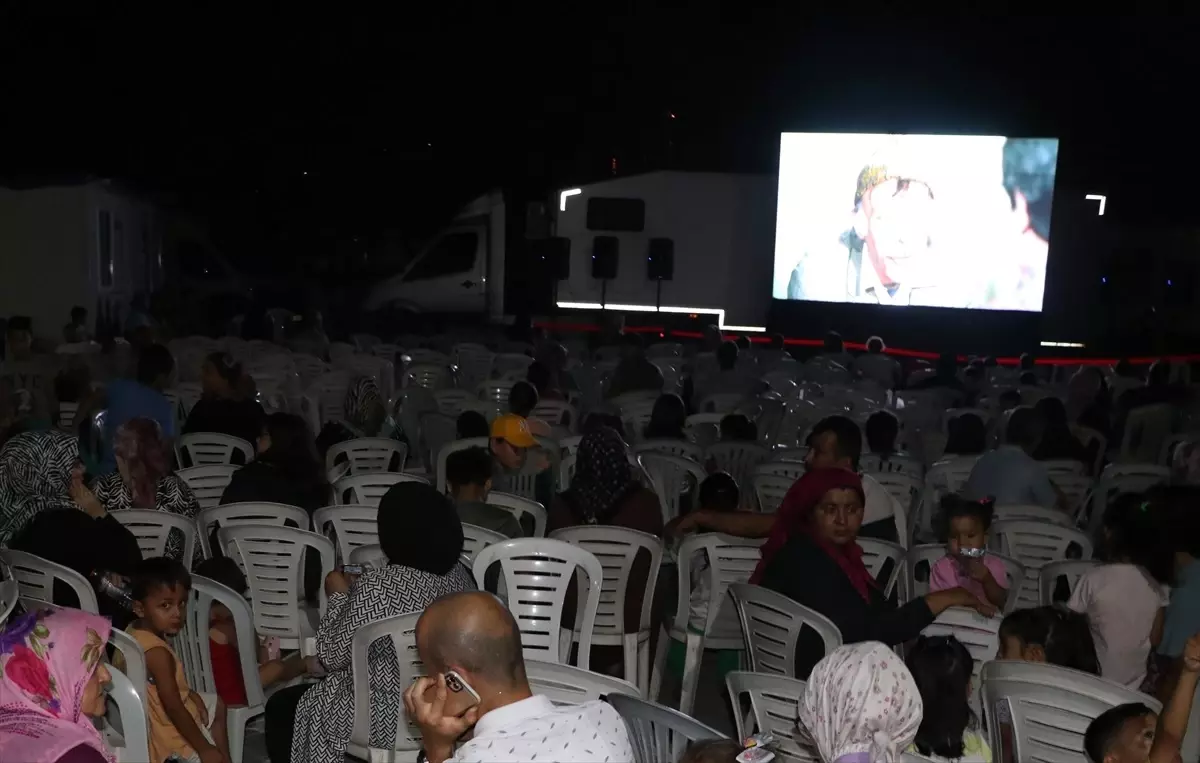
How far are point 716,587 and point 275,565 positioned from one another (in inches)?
64.9

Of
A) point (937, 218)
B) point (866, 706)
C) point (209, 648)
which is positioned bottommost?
point (209, 648)

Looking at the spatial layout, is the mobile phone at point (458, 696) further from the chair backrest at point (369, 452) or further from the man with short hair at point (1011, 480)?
the chair backrest at point (369, 452)

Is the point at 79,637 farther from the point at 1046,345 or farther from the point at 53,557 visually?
the point at 1046,345

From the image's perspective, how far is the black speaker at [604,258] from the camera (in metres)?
18.8

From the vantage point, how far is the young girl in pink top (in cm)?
376

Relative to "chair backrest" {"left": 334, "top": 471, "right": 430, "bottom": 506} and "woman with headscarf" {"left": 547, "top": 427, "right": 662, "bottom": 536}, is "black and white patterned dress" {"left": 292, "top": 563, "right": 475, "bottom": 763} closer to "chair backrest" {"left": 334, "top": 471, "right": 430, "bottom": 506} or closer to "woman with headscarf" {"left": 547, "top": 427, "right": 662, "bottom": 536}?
"woman with headscarf" {"left": 547, "top": 427, "right": 662, "bottom": 536}

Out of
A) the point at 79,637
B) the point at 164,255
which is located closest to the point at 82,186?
the point at 164,255

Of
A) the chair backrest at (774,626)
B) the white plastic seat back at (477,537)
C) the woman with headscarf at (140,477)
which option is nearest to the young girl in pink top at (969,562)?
the chair backrest at (774,626)

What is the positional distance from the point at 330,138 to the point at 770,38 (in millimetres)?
8031

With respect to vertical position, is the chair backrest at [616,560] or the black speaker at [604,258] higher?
the black speaker at [604,258]

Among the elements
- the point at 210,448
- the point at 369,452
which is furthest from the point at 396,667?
the point at 210,448

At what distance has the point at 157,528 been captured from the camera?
163 inches

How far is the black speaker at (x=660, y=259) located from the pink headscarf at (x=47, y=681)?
16493 mm

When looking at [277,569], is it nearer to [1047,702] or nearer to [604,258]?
[1047,702]
